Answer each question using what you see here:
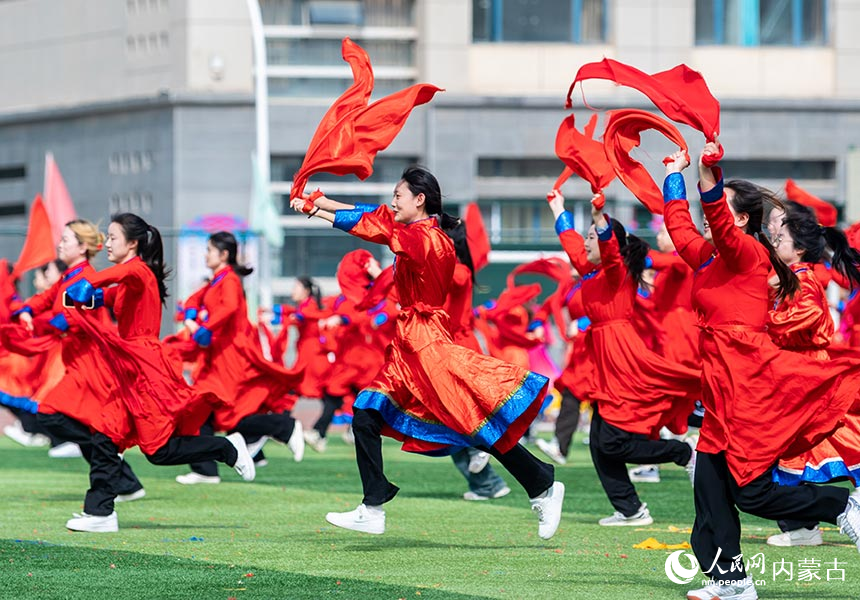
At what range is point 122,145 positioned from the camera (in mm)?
32031

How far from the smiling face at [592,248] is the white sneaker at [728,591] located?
3381mm

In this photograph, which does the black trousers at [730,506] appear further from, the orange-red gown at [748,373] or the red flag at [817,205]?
the red flag at [817,205]

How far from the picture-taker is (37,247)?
545 inches

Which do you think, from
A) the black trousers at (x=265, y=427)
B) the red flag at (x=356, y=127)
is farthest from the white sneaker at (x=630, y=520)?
the black trousers at (x=265, y=427)

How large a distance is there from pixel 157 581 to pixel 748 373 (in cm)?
263

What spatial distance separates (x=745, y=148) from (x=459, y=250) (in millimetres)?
22210

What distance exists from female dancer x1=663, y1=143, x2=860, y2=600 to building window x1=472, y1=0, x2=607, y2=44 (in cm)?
2564

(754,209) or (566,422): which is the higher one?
(754,209)

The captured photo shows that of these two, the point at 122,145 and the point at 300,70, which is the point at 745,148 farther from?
the point at 122,145

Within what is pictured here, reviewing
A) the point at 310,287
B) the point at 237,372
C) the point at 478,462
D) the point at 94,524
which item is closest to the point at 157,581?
the point at 94,524

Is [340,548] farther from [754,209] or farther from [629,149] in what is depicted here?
[754,209]

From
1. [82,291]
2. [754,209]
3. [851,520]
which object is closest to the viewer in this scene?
[851,520]

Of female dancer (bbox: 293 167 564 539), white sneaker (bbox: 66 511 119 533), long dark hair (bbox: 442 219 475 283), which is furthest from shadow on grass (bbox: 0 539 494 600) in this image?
long dark hair (bbox: 442 219 475 283)

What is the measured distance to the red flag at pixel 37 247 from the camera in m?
13.7
